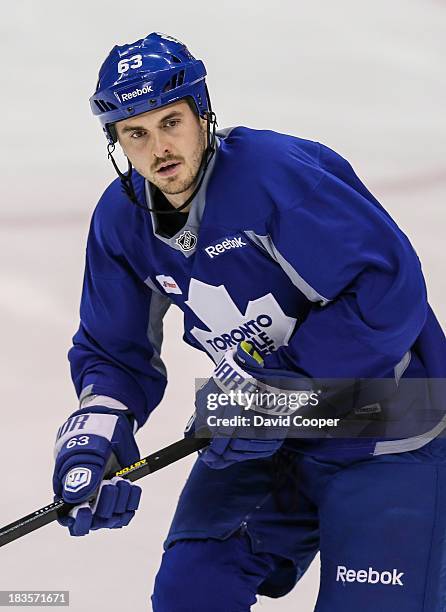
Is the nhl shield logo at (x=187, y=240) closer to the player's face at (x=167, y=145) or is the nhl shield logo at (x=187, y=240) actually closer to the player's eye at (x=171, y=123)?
the player's face at (x=167, y=145)

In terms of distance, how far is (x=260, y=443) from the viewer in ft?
7.92

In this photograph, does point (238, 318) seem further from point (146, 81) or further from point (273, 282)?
point (146, 81)

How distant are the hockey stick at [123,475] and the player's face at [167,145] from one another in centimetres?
48

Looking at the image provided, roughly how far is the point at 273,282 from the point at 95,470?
1.58 ft

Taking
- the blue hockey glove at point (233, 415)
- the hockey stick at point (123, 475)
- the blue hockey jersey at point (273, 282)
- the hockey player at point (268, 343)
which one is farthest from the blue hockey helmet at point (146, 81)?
the hockey stick at point (123, 475)

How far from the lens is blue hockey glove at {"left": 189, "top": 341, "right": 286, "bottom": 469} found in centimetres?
240

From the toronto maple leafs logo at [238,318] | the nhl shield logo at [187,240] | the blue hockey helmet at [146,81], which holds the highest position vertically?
the blue hockey helmet at [146,81]

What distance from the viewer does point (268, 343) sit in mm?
2574

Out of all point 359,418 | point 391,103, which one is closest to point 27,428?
point 359,418

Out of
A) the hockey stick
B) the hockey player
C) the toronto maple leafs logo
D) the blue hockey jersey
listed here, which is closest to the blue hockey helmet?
the hockey player

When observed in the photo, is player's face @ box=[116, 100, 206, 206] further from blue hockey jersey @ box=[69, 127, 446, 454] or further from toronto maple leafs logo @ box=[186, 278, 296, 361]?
toronto maple leafs logo @ box=[186, 278, 296, 361]

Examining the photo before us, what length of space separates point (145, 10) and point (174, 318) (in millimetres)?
1758

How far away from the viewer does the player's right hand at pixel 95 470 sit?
245 centimetres

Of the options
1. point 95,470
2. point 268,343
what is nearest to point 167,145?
point 268,343
